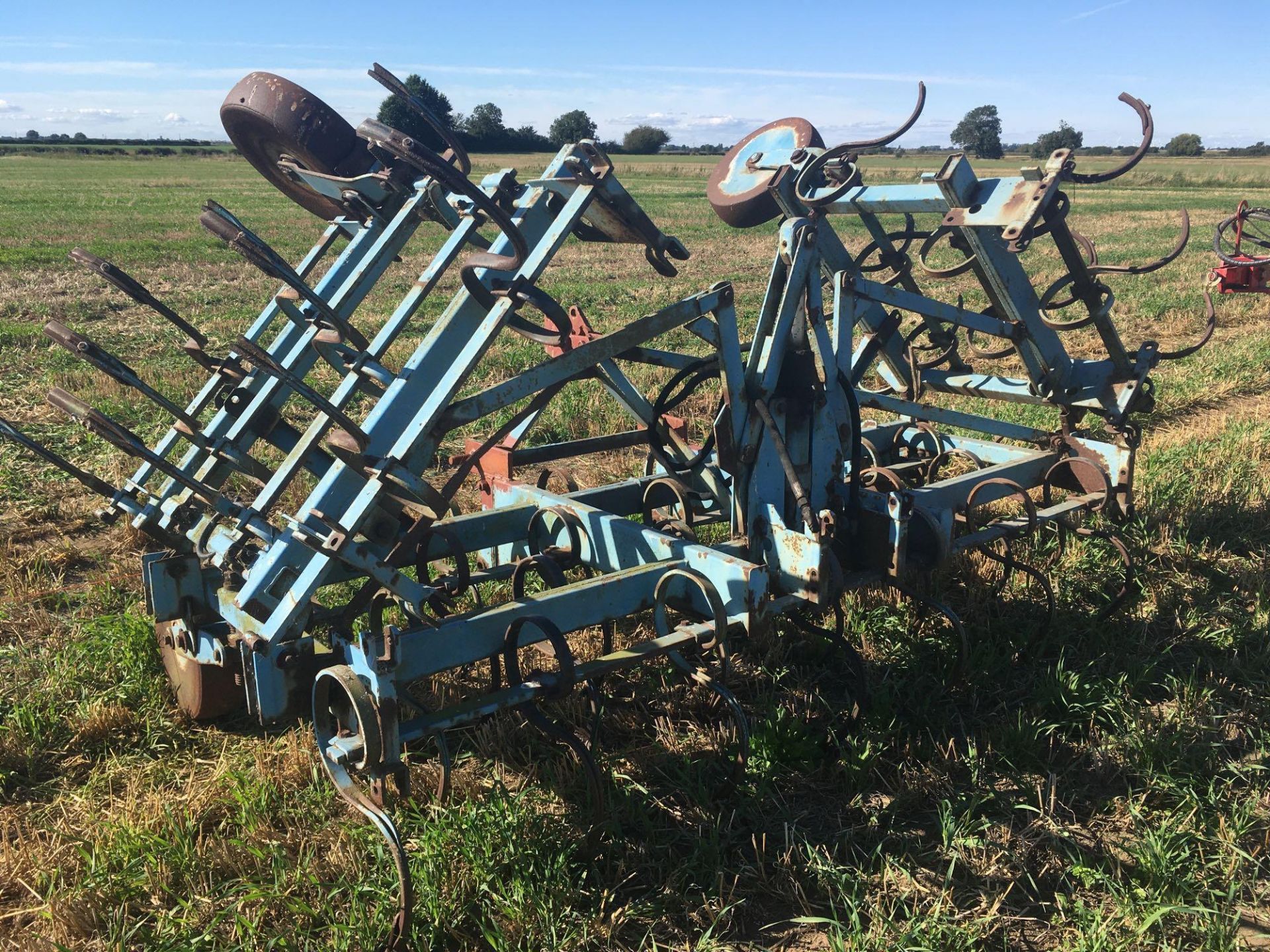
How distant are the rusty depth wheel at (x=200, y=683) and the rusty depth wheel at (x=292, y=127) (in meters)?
2.13

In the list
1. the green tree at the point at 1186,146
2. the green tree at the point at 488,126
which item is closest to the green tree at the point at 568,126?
the green tree at the point at 488,126

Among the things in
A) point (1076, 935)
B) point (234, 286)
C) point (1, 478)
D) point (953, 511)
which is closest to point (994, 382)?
point (953, 511)

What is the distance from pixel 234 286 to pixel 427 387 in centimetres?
1376

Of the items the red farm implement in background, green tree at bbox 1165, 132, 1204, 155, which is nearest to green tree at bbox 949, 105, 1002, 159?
green tree at bbox 1165, 132, 1204, 155

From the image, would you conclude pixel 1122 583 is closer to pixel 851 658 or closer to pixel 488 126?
pixel 851 658

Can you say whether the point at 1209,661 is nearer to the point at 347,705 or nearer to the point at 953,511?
the point at 953,511

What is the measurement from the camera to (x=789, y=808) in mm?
3498

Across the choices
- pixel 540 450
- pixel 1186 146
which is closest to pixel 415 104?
pixel 540 450

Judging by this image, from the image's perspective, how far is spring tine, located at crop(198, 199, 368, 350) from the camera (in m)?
3.12

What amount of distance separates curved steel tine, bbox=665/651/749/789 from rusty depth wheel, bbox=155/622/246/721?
5.32ft

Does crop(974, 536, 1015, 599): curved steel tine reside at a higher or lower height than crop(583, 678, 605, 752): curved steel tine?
higher

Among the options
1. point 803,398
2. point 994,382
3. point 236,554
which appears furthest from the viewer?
point 994,382

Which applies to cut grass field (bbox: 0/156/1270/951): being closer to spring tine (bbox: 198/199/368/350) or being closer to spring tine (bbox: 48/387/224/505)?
spring tine (bbox: 48/387/224/505)

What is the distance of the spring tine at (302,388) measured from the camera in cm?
297
